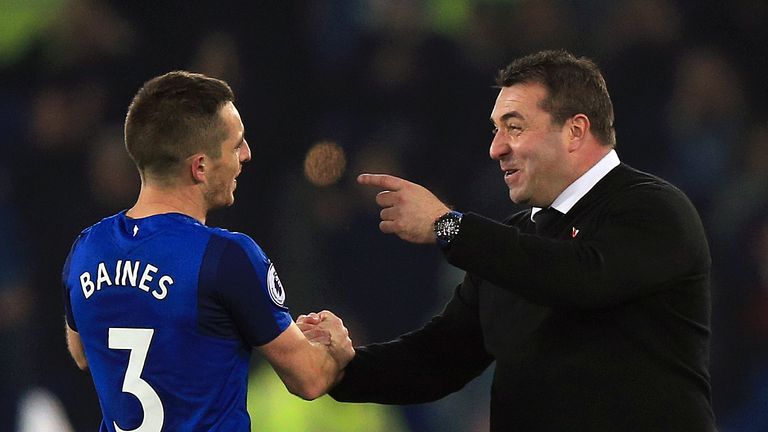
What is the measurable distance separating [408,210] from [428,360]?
0.59 metres

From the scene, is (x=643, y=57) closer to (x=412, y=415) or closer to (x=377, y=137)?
(x=377, y=137)

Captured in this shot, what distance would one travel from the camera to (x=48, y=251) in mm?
3975

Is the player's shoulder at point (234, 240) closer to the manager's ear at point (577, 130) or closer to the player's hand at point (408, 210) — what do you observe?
the player's hand at point (408, 210)

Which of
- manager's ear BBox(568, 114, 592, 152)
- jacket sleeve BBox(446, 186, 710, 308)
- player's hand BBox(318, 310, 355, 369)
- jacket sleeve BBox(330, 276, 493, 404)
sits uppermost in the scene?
manager's ear BBox(568, 114, 592, 152)

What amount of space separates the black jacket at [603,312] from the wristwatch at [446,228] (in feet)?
0.04

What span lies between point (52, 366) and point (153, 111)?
7.87ft

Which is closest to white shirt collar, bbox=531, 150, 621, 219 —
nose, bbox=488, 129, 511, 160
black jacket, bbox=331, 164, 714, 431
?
black jacket, bbox=331, 164, 714, 431

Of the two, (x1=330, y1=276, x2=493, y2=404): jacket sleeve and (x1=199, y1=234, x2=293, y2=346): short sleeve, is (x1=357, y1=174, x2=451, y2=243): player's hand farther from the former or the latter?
(x1=330, y1=276, x2=493, y2=404): jacket sleeve

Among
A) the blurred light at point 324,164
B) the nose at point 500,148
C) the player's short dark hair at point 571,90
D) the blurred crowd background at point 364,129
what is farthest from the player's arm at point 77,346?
the blurred light at point 324,164

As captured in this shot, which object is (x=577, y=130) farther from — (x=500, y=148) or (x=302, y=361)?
(x=302, y=361)

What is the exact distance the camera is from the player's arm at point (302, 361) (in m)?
1.84

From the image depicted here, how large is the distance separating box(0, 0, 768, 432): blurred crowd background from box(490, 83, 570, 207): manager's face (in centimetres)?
179

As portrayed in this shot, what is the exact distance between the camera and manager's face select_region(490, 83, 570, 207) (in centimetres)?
220

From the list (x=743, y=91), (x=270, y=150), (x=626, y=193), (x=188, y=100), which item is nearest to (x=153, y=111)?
(x=188, y=100)
